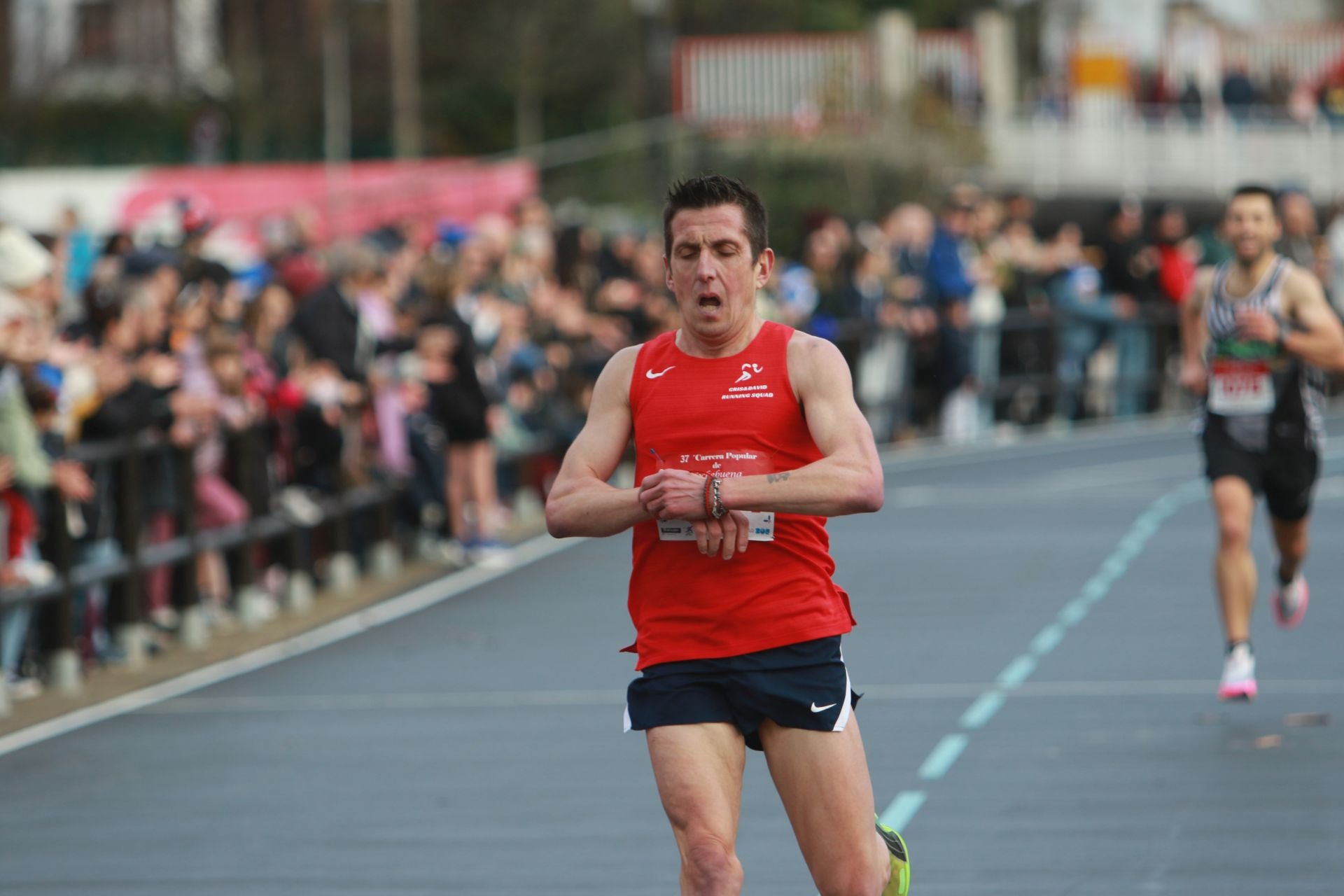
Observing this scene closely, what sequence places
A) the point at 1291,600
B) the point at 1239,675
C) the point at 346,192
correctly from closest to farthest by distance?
the point at 1239,675 → the point at 1291,600 → the point at 346,192

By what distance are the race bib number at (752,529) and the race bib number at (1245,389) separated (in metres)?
4.66

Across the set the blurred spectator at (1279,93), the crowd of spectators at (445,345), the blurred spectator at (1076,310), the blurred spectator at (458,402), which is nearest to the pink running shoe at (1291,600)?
the crowd of spectators at (445,345)

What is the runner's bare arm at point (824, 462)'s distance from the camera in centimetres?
518

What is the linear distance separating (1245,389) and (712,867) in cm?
503

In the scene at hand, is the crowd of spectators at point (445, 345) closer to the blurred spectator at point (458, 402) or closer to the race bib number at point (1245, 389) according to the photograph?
the blurred spectator at point (458, 402)

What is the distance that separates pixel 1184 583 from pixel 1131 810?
5809 millimetres

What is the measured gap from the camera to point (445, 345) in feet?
48.8

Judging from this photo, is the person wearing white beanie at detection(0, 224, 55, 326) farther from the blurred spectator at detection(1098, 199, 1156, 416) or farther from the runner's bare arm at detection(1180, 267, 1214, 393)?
the blurred spectator at detection(1098, 199, 1156, 416)

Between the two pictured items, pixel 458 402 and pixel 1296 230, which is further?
pixel 1296 230

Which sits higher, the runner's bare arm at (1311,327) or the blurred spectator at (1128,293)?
the runner's bare arm at (1311,327)

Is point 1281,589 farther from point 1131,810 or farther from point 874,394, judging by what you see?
point 874,394

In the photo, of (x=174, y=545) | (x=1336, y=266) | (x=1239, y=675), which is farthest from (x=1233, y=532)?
(x=1336, y=266)

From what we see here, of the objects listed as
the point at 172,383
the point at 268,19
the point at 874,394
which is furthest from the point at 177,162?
the point at 172,383

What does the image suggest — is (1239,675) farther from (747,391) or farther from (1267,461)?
(747,391)
